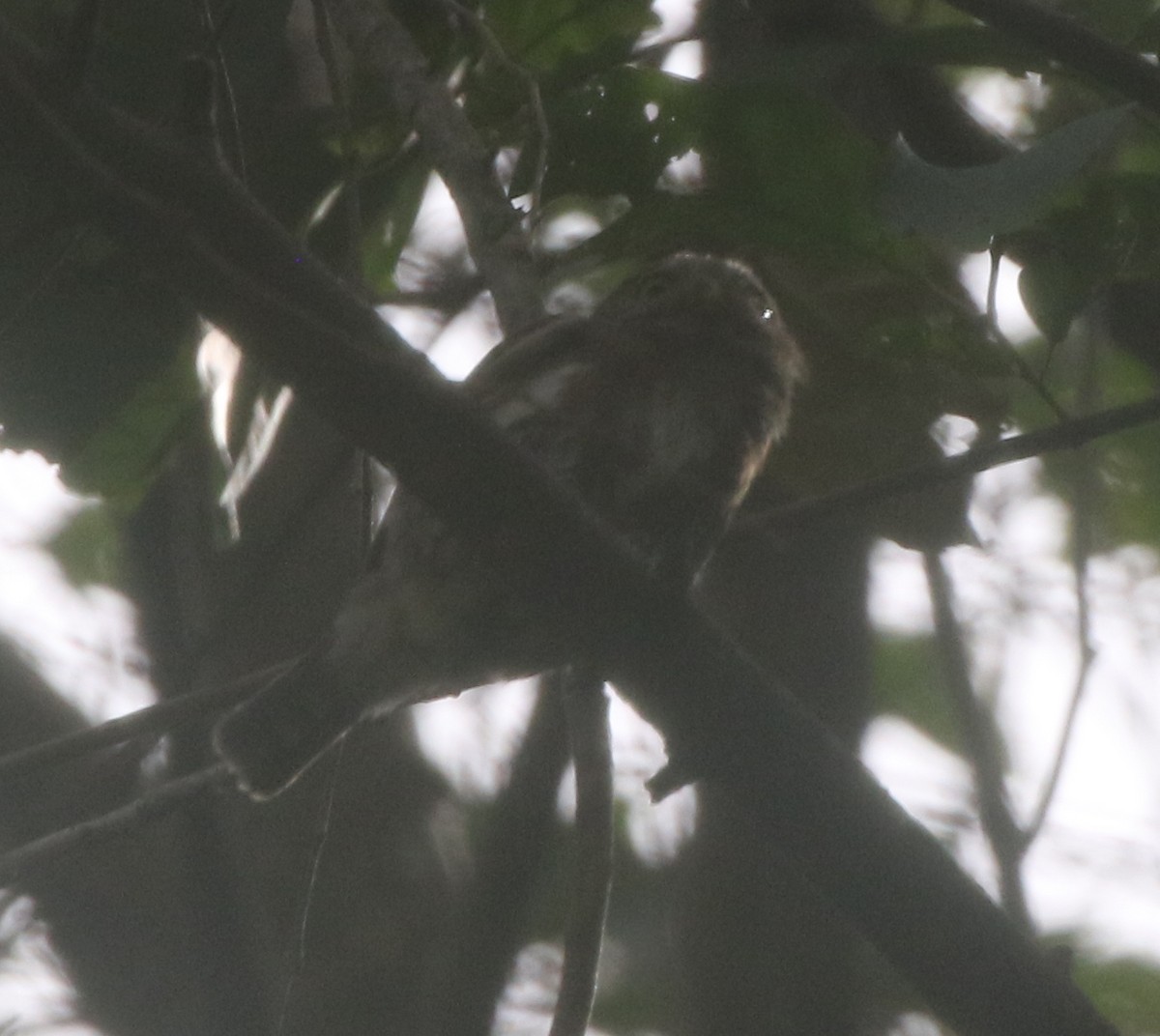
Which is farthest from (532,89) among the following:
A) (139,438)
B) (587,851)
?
(587,851)

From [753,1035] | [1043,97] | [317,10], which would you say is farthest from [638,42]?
[753,1035]

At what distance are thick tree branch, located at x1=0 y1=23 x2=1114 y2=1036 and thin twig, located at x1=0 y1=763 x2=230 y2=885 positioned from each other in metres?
0.67

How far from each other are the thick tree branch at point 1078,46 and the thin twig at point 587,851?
101 cm

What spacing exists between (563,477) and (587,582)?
85 cm

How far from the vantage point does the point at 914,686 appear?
15.6ft

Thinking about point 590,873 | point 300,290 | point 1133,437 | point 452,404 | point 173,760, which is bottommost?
point 590,873

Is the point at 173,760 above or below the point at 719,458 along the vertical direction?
below

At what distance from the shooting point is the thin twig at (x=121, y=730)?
243cm

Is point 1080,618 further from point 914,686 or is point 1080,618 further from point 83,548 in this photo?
point 83,548

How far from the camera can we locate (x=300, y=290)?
189 cm

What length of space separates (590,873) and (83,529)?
3.14m

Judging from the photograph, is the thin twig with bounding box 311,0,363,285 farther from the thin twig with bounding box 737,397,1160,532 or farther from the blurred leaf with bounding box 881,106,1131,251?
the blurred leaf with bounding box 881,106,1131,251

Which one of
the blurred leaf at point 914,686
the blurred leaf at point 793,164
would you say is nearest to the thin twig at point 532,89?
the blurred leaf at point 793,164

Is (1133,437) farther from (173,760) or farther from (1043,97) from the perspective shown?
(173,760)
